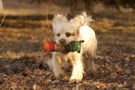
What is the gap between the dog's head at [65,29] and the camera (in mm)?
5391

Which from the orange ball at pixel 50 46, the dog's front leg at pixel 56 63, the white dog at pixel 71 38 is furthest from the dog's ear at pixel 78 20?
the dog's front leg at pixel 56 63

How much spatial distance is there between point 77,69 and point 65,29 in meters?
0.81

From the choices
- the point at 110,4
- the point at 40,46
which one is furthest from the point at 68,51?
the point at 110,4

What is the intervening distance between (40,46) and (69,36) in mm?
5309

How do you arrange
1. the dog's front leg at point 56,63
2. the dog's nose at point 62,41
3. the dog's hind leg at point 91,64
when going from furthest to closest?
the dog's hind leg at point 91,64 < the dog's front leg at point 56,63 < the dog's nose at point 62,41

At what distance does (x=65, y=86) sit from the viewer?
5.43 metres

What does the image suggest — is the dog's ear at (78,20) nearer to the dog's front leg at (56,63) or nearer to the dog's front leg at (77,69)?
the dog's front leg at (77,69)

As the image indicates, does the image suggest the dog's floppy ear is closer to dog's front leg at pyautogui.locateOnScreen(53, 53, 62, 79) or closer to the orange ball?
the orange ball

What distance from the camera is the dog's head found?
5.39 meters

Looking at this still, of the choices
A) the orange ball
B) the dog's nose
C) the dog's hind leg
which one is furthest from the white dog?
the dog's hind leg

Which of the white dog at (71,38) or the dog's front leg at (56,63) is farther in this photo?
the dog's front leg at (56,63)

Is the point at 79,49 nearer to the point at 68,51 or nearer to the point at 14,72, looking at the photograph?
the point at 68,51

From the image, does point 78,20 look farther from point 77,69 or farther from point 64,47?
point 77,69

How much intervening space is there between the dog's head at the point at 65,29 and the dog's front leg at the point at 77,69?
347mm
